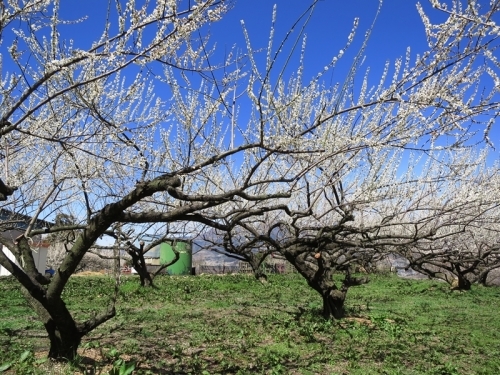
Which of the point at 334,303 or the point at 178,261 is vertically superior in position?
the point at 178,261

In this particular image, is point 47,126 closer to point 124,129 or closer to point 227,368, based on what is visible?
point 124,129

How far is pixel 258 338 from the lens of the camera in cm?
554

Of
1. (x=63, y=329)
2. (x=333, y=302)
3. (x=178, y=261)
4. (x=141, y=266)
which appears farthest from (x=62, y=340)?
(x=178, y=261)

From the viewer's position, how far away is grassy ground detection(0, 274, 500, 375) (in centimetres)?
425

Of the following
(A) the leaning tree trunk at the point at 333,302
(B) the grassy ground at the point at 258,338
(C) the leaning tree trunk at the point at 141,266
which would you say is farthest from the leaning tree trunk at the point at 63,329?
(C) the leaning tree trunk at the point at 141,266

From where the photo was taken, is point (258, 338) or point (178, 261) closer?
point (258, 338)

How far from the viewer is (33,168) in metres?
6.89

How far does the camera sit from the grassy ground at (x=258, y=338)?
4.25 metres

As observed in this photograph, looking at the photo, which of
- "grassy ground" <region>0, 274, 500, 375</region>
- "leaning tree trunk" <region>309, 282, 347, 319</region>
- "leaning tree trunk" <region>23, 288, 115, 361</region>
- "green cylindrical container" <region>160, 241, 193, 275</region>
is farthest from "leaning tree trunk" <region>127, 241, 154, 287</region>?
"green cylindrical container" <region>160, 241, 193, 275</region>

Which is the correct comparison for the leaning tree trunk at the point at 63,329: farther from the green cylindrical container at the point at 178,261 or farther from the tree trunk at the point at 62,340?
the green cylindrical container at the point at 178,261

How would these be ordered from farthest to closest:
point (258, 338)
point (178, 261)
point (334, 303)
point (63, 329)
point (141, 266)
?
point (178, 261), point (141, 266), point (334, 303), point (258, 338), point (63, 329)

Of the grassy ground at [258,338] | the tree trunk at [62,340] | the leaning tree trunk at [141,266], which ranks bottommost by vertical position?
the grassy ground at [258,338]

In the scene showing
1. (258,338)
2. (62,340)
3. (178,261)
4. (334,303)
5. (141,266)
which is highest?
(178,261)

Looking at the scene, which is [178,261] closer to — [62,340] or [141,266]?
[141,266]
